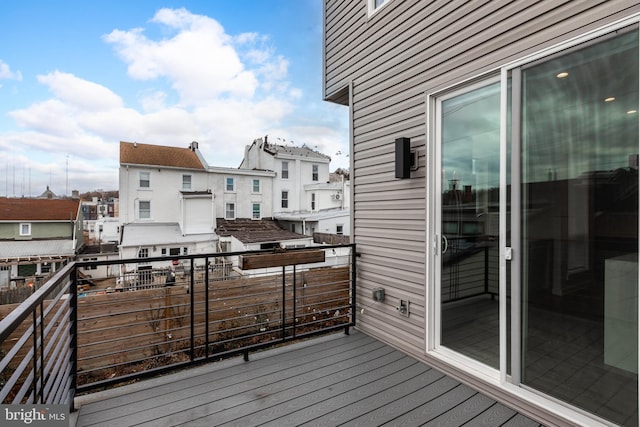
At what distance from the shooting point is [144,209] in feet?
52.3

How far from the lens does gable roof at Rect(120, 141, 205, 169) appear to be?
15727 millimetres

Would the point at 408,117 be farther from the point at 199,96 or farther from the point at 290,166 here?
the point at 290,166

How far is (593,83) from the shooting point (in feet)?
5.32

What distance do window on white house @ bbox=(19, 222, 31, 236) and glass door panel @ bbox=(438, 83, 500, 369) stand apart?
2350cm

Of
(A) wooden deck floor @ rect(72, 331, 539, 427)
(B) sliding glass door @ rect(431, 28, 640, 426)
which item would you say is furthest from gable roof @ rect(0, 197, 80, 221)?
(B) sliding glass door @ rect(431, 28, 640, 426)

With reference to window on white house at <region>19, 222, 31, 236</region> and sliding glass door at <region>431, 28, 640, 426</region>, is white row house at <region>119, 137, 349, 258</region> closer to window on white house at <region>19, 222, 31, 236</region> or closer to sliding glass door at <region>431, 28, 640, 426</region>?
window on white house at <region>19, 222, 31, 236</region>

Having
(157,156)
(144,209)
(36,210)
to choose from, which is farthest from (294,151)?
(36,210)

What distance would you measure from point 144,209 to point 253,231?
5.82 meters

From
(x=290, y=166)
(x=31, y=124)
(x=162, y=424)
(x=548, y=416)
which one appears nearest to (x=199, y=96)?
(x=290, y=166)

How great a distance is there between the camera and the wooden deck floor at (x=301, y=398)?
1.84 metres

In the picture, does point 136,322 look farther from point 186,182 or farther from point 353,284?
point 186,182

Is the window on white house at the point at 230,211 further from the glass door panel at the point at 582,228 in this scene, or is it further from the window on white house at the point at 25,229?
the glass door panel at the point at 582,228

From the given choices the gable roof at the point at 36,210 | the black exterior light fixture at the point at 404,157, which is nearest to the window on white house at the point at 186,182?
the gable roof at the point at 36,210

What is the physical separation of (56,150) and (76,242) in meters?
6.89
